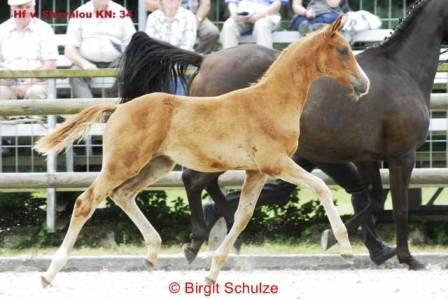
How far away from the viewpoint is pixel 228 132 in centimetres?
601

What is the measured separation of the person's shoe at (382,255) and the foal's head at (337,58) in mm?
2016

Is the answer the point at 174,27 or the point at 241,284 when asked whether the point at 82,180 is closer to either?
the point at 174,27

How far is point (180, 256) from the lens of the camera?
319 inches

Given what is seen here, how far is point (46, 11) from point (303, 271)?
11.1 feet

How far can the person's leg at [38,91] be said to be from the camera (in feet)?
29.6

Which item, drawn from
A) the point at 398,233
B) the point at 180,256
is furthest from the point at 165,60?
the point at 398,233

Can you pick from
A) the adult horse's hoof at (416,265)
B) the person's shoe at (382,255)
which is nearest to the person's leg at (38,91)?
the person's shoe at (382,255)

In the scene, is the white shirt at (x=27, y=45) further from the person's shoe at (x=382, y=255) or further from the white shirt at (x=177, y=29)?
the person's shoe at (x=382, y=255)

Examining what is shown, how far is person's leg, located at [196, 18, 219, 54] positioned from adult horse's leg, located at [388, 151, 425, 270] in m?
2.18

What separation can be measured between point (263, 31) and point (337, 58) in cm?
305

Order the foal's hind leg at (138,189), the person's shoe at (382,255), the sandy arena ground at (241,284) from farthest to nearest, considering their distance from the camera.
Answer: the person's shoe at (382,255)
the sandy arena ground at (241,284)
the foal's hind leg at (138,189)

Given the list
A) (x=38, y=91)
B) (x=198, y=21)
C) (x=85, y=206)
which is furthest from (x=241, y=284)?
(x=198, y=21)

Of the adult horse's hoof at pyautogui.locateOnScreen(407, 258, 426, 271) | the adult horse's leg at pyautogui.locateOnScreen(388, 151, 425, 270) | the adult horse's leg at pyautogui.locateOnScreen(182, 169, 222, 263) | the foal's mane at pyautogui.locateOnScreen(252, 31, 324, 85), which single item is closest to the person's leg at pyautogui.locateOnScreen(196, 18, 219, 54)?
the adult horse's leg at pyautogui.locateOnScreen(182, 169, 222, 263)

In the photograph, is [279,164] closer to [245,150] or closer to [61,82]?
[245,150]
